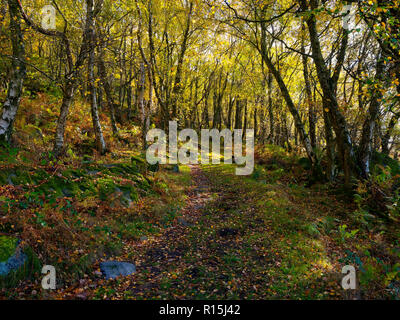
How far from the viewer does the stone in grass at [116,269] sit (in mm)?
4562

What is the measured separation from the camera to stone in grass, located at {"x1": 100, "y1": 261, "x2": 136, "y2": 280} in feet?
15.0

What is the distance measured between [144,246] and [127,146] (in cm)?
955

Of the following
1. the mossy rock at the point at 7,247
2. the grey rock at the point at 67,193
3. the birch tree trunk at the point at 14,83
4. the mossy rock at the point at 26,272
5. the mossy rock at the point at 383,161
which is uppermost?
the birch tree trunk at the point at 14,83

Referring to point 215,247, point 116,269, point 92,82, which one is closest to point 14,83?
point 92,82

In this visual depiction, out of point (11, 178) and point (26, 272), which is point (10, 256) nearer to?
point (26, 272)

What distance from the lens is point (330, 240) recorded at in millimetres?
6301

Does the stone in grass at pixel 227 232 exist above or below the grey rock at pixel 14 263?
below

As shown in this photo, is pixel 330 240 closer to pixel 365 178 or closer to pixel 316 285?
pixel 316 285

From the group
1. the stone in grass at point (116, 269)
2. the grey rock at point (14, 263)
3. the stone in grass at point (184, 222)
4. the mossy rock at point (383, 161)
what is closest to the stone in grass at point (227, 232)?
the stone in grass at point (184, 222)

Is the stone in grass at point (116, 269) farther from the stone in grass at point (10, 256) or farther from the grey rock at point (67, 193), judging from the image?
the grey rock at point (67, 193)

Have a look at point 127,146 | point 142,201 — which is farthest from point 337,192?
point 127,146

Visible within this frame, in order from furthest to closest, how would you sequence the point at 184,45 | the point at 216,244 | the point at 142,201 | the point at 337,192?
the point at 184,45 → the point at 337,192 → the point at 142,201 → the point at 216,244

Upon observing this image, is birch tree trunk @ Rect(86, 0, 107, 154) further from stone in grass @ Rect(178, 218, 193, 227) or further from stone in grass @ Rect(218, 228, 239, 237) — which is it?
stone in grass @ Rect(218, 228, 239, 237)

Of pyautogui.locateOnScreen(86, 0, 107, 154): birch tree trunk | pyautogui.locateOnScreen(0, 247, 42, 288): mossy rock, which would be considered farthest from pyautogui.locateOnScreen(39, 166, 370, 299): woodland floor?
pyautogui.locateOnScreen(86, 0, 107, 154): birch tree trunk
